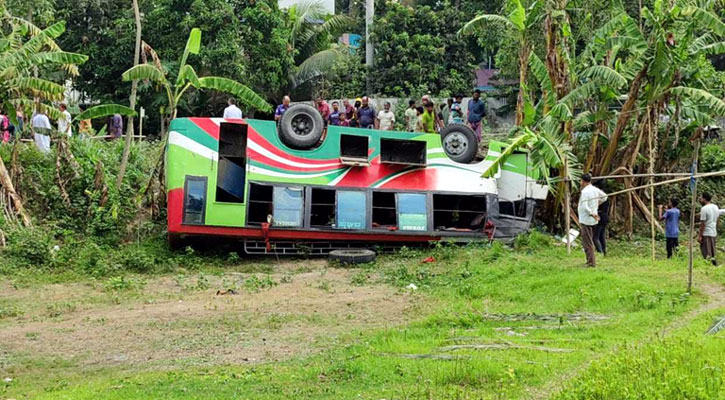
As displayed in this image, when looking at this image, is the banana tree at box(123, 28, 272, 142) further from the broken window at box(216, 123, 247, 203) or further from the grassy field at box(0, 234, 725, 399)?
the grassy field at box(0, 234, 725, 399)

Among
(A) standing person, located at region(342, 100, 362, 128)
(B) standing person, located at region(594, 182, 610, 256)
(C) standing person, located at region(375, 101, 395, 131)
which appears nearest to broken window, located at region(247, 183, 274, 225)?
(A) standing person, located at region(342, 100, 362, 128)

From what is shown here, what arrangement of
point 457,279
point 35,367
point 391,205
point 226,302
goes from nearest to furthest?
point 35,367 → point 226,302 → point 457,279 → point 391,205

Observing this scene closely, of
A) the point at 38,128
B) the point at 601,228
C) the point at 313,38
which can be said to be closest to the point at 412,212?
the point at 601,228

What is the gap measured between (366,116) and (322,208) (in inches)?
132

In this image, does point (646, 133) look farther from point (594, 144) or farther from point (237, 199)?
point (237, 199)

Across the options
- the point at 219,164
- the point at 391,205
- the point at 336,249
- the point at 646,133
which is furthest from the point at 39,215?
the point at 646,133

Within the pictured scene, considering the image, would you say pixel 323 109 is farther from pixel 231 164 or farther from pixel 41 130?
pixel 41 130

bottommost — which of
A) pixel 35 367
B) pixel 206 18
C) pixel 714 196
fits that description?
pixel 35 367

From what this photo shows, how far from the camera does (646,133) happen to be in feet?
69.4

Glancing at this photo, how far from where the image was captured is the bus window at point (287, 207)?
1841 centimetres

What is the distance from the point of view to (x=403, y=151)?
20141 mm

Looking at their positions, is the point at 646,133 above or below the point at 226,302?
above

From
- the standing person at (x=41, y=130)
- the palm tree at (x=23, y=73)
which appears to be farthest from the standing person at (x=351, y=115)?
the standing person at (x=41, y=130)

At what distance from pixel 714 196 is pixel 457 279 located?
39.1 ft
